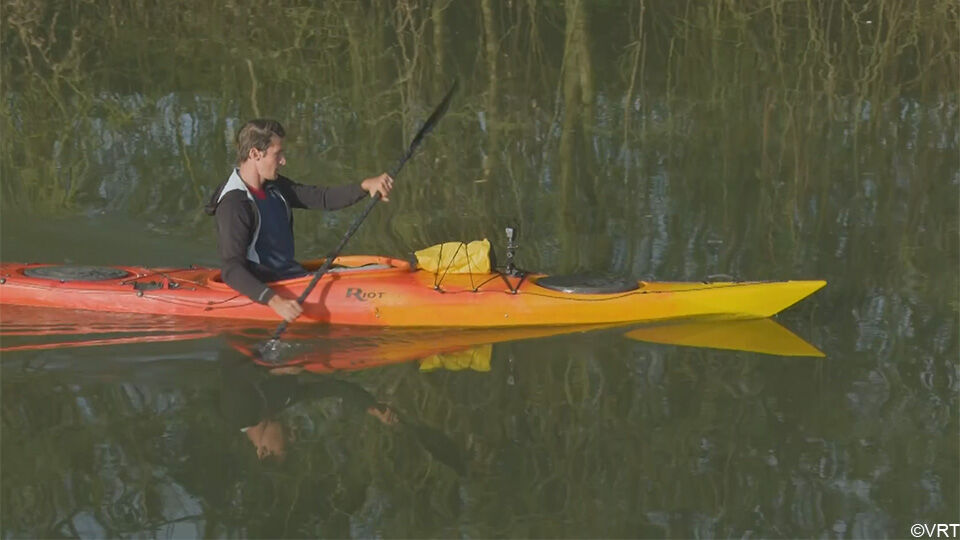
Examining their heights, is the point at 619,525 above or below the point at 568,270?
below

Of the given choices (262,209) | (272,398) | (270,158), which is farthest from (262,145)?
(272,398)

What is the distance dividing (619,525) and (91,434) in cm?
206

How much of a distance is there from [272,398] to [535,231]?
2.46 meters

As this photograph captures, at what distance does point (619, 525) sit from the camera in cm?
496

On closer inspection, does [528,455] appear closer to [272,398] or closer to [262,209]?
[272,398]

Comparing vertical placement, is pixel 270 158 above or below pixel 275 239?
above

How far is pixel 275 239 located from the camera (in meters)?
6.77

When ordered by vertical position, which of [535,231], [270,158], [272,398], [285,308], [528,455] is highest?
[270,158]

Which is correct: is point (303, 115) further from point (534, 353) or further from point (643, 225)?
point (534, 353)

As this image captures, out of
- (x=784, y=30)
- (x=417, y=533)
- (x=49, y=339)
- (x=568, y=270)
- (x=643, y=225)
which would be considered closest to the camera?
(x=417, y=533)

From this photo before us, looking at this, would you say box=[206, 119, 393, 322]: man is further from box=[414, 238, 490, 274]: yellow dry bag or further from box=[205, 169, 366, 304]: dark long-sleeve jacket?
box=[414, 238, 490, 274]: yellow dry bag

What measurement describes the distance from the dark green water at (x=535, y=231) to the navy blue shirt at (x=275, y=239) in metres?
0.47

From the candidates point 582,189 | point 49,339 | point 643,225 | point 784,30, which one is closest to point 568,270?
point 643,225

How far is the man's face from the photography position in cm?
655
